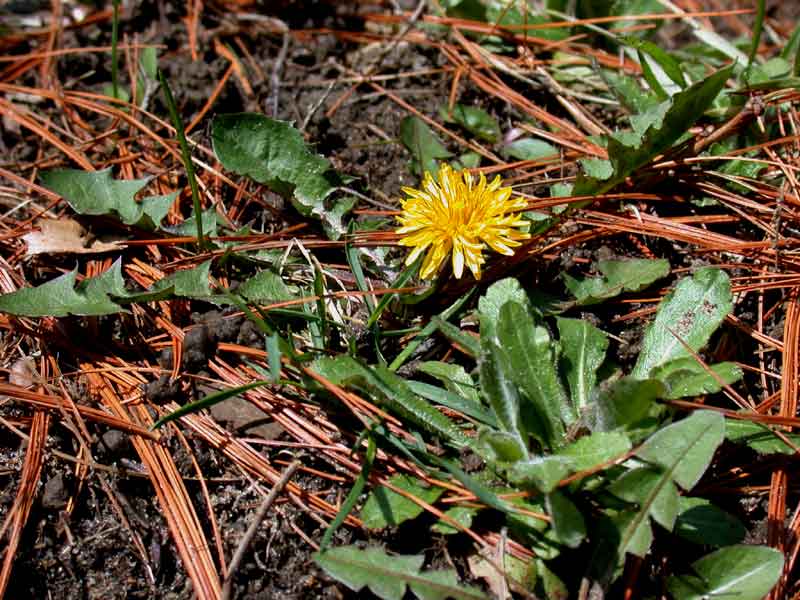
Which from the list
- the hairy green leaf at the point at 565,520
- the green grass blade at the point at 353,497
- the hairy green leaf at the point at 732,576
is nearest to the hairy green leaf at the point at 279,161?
the green grass blade at the point at 353,497

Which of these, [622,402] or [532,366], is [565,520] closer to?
[622,402]

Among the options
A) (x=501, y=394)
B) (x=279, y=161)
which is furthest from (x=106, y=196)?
(x=501, y=394)

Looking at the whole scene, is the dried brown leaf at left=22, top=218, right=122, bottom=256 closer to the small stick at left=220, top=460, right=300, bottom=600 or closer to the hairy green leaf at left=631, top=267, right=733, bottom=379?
the small stick at left=220, top=460, right=300, bottom=600

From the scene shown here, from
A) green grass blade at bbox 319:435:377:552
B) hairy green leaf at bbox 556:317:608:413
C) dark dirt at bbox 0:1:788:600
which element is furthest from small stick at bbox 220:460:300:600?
hairy green leaf at bbox 556:317:608:413

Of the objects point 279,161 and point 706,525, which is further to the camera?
point 279,161

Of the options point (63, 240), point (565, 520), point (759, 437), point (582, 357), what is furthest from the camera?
point (63, 240)

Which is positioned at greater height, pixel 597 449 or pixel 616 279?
pixel 616 279

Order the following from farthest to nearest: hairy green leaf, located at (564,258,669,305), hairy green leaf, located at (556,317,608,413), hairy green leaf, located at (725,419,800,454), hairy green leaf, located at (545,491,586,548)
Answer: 1. hairy green leaf, located at (564,258,669,305)
2. hairy green leaf, located at (556,317,608,413)
3. hairy green leaf, located at (725,419,800,454)
4. hairy green leaf, located at (545,491,586,548)
